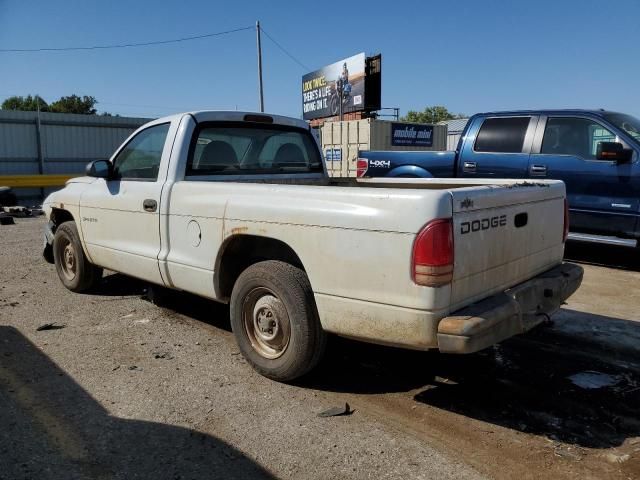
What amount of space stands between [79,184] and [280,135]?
2.28 metres

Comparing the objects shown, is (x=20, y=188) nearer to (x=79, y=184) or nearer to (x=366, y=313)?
(x=79, y=184)

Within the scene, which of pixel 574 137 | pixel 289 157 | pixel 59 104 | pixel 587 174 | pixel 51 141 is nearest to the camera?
pixel 289 157

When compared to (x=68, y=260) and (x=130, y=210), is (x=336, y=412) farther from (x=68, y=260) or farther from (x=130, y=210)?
(x=68, y=260)

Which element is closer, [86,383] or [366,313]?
[366,313]

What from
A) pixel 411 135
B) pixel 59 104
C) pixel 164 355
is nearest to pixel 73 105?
pixel 59 104

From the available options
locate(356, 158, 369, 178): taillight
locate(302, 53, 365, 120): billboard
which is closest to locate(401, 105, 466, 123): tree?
locate(302, 53, 365, 120): billboard

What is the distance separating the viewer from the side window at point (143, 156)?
484 centimetres

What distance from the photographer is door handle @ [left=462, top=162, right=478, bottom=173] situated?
27.3ft

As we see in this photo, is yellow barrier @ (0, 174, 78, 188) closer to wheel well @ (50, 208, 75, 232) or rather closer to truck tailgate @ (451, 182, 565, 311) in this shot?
wheel well @ (50, 208, 75, 232)

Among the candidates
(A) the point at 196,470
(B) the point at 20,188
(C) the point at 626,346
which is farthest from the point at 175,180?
(B) the point at 20,188

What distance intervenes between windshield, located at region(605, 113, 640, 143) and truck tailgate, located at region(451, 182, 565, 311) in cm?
405

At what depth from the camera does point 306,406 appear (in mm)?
3500

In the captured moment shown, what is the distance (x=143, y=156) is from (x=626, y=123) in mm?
6375

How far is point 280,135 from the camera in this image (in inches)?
211
